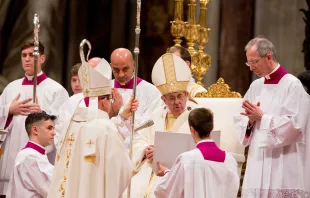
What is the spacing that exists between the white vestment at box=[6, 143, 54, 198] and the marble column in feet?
15.0

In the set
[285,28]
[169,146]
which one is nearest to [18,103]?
[169,146]

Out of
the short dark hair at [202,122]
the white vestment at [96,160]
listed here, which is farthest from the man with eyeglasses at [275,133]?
the white vestment at [96,160]

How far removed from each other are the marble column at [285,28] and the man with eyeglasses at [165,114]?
356 cm

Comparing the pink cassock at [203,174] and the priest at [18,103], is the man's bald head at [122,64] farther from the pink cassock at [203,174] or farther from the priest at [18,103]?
the pink cassock at [203,174]

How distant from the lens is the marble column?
38.2 feet

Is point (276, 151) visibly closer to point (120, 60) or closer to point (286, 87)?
point (286, 87)

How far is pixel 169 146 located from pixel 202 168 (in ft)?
2.27

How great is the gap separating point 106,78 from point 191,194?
4.36 ft

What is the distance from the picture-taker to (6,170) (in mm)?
9680

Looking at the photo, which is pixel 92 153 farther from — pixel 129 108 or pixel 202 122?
pixel 202 122

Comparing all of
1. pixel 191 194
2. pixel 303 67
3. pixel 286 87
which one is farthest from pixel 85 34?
pixel 191 194

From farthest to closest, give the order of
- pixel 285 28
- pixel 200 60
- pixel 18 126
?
pixel 285 28, pixel 200 60, pixel 18 126

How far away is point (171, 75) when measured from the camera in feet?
27.0

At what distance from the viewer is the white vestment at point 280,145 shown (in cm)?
791
